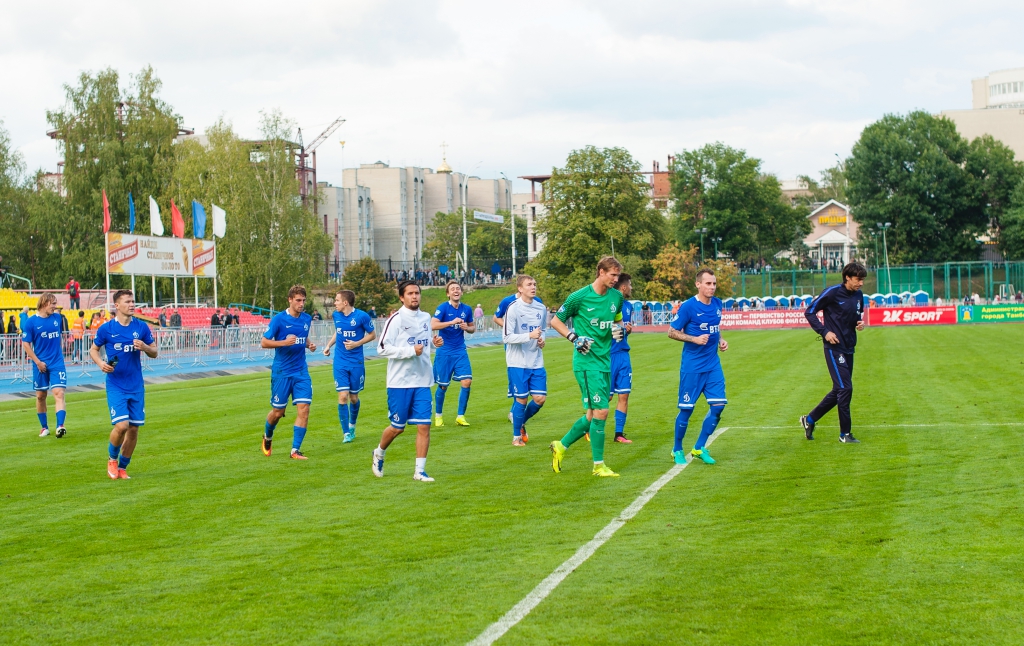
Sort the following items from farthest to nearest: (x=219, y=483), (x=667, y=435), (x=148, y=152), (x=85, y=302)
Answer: (x=148, y=152)
(x=85, y=302)
(x=667, y=435)
(x=219, y=483)

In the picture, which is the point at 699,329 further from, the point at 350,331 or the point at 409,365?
the point at 350,331

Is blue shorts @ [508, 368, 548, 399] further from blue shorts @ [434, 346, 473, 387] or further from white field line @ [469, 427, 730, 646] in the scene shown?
white field line @ [469, 427, 730, 646]

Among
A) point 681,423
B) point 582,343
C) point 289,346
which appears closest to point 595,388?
point 582,343

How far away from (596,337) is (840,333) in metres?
4.02

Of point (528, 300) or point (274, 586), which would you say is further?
point (528, 300)

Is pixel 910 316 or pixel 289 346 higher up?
pixel 289 346

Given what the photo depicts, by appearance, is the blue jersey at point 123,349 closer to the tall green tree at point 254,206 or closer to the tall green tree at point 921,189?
the tall green tree at point 254,206

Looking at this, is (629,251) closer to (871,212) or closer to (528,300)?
(871,212)

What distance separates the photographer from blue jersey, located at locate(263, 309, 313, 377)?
11.5 metres

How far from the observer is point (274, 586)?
20.5ft

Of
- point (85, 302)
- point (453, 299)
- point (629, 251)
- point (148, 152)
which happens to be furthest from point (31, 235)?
point (453, 299)

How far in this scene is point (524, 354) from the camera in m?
13.1

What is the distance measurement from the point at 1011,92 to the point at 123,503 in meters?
148

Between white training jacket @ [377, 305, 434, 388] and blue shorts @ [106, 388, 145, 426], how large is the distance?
2.97 metres
